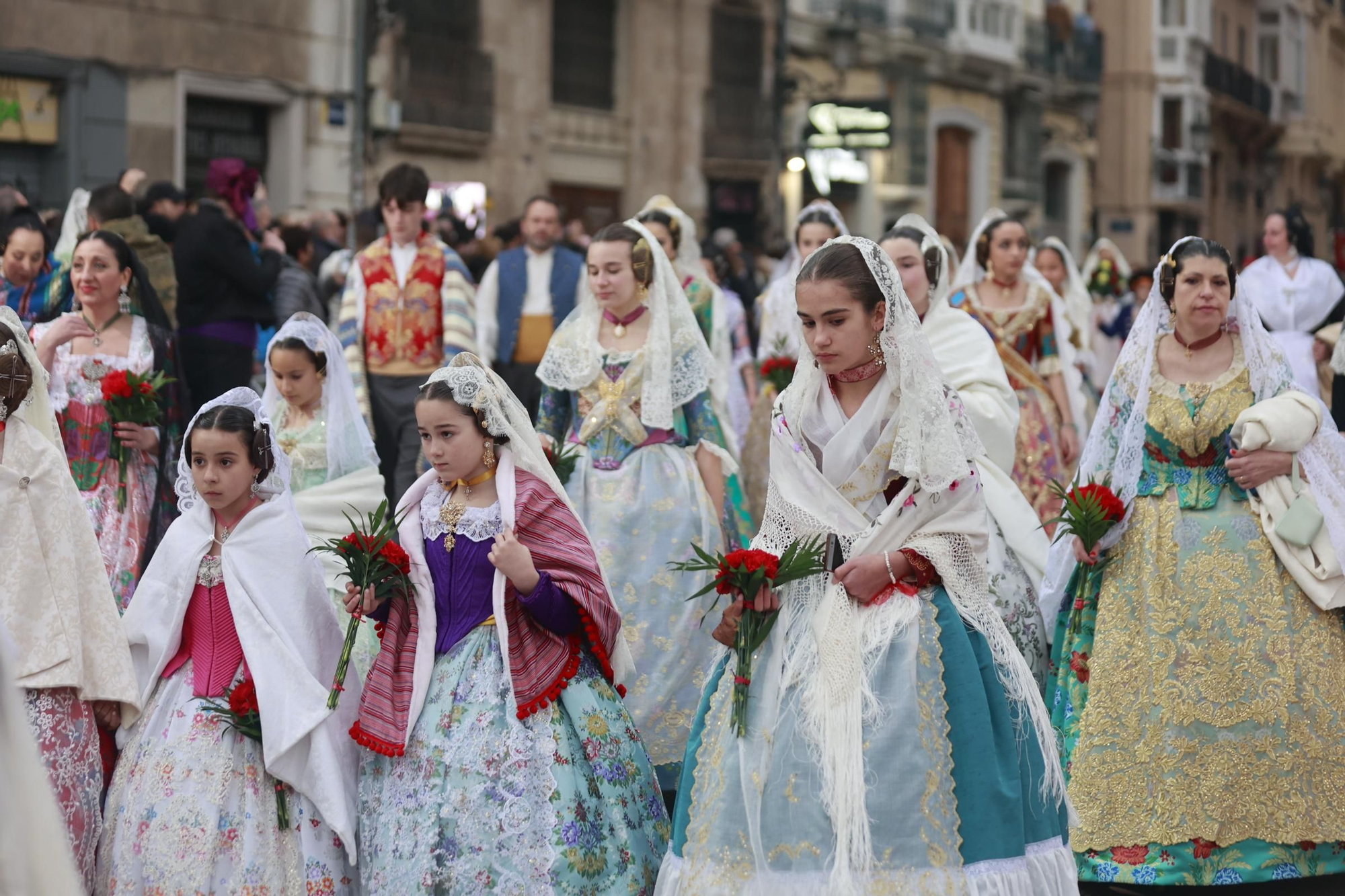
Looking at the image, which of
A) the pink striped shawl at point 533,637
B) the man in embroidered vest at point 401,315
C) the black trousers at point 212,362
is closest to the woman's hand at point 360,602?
Result: the pink striped shawl at point 533,637

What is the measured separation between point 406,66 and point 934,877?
16620mm

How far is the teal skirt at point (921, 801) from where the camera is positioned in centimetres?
457

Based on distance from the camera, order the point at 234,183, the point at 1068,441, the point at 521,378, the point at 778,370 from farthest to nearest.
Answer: the point at 521,378 → the point at 234,183 → the point at 778,370 → the point at 1068,441

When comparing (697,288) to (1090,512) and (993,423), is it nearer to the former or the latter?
(993,423)

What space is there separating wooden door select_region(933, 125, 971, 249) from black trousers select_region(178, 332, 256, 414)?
2490cm

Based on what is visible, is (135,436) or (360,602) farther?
(135,436)

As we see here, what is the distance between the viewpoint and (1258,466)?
6191 millimetres

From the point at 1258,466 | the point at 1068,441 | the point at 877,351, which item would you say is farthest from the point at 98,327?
the point at 1068,441

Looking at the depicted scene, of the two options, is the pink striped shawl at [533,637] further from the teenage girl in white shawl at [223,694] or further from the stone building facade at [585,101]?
the stone building facade at [585,101]

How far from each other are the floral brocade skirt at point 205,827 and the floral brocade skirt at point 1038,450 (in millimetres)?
4725

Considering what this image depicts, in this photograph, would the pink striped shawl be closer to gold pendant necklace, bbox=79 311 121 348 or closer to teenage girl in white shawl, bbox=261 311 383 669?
teenage girl in white shawl, bbox=261 311 383 669

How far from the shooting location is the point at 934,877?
4539 mm

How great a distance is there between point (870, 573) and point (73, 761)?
2369mm

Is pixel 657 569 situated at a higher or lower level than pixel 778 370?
lower
